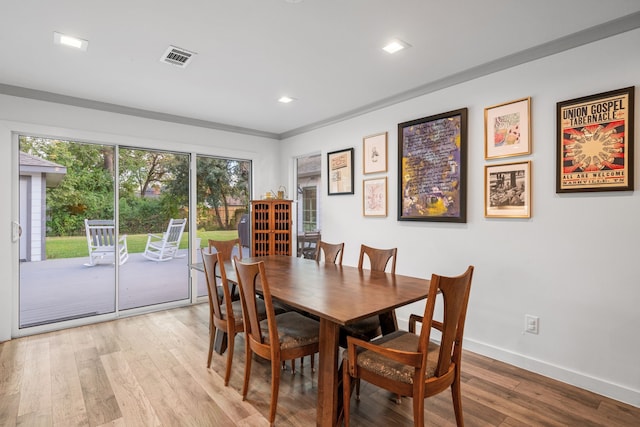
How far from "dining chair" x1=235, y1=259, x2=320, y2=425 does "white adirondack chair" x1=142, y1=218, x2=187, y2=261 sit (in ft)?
8.86

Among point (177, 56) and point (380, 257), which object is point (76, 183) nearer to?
point (177, 56)

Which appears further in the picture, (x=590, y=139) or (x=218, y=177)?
(x=218, y=177)

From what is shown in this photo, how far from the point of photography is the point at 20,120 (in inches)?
131

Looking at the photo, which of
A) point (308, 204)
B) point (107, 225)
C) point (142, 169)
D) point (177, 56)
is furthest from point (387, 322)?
point (142, 169)

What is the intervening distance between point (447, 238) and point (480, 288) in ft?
1.75

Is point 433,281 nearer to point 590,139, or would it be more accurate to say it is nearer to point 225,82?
point 590,139

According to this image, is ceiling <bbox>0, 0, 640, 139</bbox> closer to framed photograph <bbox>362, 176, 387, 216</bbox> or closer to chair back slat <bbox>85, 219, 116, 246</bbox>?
framed photograph <bbox>362, 176, 387, 216</bbox>

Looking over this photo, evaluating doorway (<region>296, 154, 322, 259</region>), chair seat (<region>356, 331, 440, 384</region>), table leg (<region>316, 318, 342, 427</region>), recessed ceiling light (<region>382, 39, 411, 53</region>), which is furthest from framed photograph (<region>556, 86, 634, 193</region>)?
doorway (<region>296, 154, 322, 259</region>)

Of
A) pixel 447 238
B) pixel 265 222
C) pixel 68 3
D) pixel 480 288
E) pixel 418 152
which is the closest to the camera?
pixel 68 3

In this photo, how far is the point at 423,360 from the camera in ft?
5.02

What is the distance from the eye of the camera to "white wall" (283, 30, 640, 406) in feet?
7.36

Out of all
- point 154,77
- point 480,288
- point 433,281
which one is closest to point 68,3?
point 154,77

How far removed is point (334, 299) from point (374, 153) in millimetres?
2382

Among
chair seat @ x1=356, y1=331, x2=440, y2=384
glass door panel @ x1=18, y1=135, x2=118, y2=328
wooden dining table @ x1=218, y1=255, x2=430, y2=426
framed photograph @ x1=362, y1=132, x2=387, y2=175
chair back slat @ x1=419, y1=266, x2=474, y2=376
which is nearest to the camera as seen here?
chair back slat @ x1=419, y1=266, x2=474, y2=376
